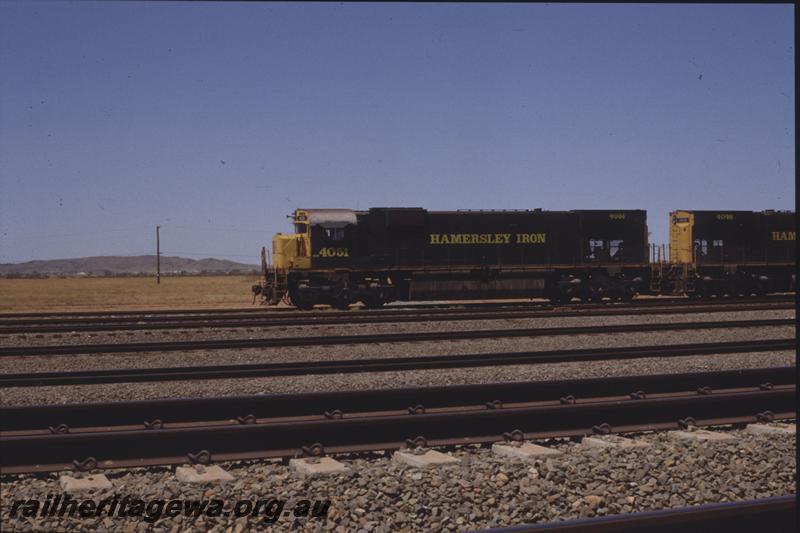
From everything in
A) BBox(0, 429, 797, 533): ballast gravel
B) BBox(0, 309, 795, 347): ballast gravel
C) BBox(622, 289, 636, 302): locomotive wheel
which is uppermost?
BBox(622, 289, 636, 302): locomotive wheel

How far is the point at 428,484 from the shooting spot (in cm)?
569

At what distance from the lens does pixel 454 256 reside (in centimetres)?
2894

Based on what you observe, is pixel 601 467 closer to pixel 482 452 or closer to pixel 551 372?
pixel 482 452

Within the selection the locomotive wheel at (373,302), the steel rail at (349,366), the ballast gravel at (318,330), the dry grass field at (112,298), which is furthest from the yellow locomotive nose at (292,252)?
the steel rail at (349,366)

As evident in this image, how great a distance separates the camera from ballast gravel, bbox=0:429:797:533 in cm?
496

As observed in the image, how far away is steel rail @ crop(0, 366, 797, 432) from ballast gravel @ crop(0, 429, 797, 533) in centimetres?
130

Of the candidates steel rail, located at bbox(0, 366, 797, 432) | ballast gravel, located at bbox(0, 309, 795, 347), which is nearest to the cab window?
ballast gravel, located at bbox(0, 309, 795, 347)

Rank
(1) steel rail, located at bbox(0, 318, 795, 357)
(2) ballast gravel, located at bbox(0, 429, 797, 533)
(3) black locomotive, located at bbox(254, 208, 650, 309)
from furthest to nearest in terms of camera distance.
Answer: (3) black locomotive, located at bbox(254, 208, 650, 309) < (1) steel rail, located at bbox(0, 318, 795, 357) < (2) ballast gravel, located at bbox(0, 429, 797, 533)

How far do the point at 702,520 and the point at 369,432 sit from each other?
10.5ft

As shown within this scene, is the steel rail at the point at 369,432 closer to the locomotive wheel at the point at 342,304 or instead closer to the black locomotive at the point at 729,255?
the locomotive wheel at the point at 342,304

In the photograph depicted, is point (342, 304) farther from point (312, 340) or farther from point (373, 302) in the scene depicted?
point (312, 340)

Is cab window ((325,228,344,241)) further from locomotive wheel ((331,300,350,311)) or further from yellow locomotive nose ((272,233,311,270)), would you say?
locomotive wheel ((331,300,350,311))

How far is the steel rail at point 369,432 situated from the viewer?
247 inches

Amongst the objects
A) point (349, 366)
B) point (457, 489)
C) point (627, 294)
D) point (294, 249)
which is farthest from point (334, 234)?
point (457, 489)
